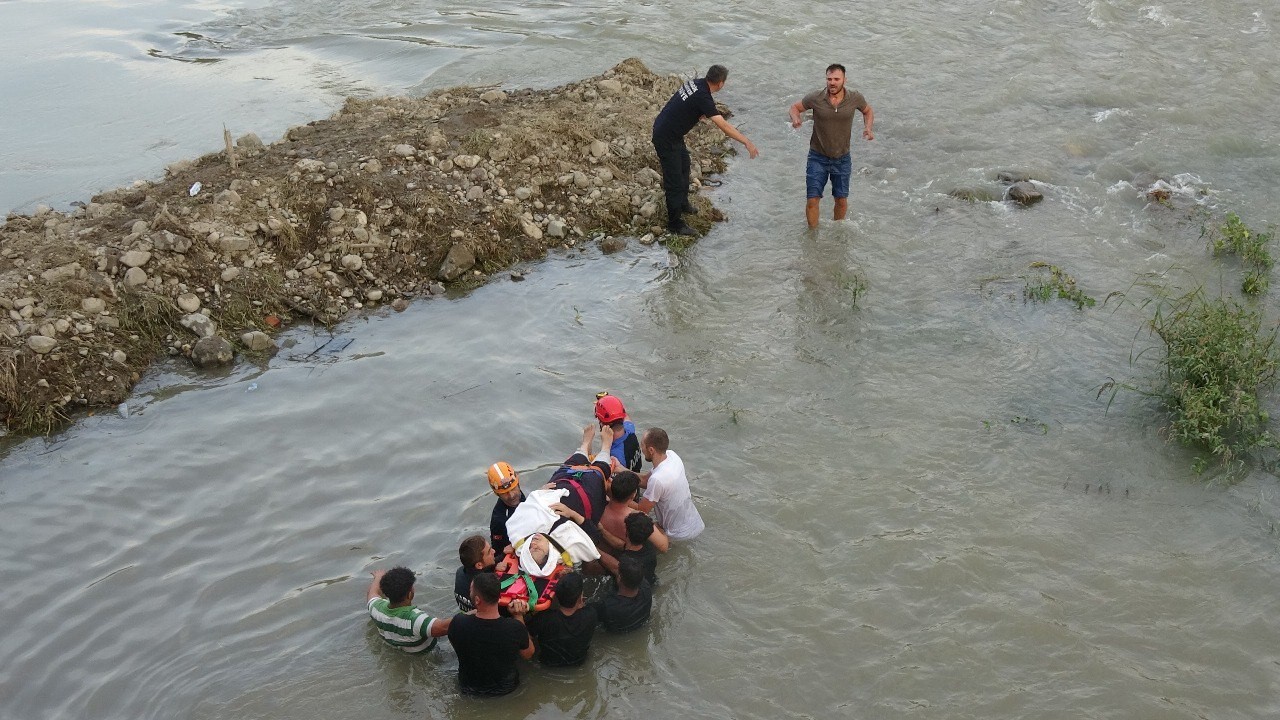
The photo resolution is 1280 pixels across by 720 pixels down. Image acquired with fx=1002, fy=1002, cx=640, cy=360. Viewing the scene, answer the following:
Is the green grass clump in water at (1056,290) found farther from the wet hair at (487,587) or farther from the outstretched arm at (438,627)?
the outstretched arm at (438,627)

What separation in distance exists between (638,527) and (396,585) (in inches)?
55.4

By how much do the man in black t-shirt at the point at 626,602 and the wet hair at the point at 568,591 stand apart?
0.31 meters

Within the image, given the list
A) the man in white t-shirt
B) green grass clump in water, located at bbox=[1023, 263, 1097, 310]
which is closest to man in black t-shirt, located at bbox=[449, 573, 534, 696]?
the man in white t-shirt

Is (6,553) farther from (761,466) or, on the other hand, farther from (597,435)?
(761,466)

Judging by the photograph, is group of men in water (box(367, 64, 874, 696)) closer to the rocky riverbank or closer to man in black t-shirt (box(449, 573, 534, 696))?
man in black t-shirt (box(449, 573, 534, 696))

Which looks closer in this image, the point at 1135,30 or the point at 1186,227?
the point at 1186,227

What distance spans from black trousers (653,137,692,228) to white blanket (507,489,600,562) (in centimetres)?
508

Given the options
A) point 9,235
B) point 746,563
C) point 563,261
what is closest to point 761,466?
point 746,563

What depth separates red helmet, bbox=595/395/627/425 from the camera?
6680 mm

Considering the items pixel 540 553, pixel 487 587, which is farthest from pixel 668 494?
pixel 487 587

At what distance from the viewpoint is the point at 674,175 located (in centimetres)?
1014

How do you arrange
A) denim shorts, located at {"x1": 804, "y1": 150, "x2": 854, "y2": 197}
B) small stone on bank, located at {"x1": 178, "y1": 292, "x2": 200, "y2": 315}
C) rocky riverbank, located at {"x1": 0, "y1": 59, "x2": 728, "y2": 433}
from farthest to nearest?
denim shorts, located at {"x1": 804, "y1": 150, "x2": 854, "y2": 197} < small stone on bank, located at {"x1": 178, "y1": 292, "x2": 200, "y2": 315} < rocky riverbank, located at {"x1": 0, "y1": 59, "x2": 728, "y2": 433}

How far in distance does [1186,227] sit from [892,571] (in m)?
6.30

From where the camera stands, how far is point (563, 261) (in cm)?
1009
